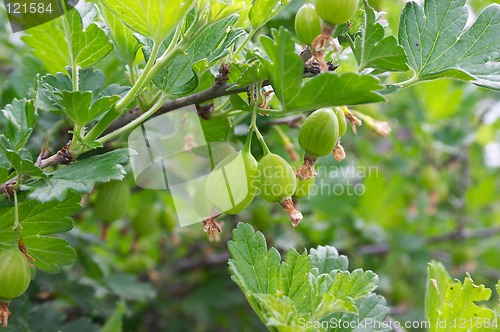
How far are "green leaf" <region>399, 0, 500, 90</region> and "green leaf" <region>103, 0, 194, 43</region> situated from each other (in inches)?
14.4

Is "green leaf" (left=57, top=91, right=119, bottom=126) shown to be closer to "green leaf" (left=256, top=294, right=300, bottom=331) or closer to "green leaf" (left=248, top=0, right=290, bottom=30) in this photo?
"green leaf" (left=248, top=0, right=290, bottom=30)

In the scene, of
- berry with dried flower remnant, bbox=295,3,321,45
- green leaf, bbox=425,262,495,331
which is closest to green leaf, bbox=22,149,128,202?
berry with dried flower remnant, bbox=295,3,321,45

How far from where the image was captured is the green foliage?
71cm

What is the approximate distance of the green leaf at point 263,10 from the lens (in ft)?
2.53

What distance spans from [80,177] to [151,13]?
25cm

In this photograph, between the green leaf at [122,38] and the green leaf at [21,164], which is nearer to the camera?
the green leaf at [21,164]

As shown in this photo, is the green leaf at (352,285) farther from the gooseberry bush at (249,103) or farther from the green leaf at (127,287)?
the green leaf at (127,287)

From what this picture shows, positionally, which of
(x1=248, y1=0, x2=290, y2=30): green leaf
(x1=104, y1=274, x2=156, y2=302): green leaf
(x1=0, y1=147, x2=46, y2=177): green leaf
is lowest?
(x1=104, y1=274, x2=156, y2=302): green leaf

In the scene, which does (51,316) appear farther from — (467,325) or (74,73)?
(467,325)

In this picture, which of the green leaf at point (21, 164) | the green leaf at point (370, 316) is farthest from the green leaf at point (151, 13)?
the green leaf at point (370, 316)

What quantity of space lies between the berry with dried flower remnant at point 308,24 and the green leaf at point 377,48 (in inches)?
3.0

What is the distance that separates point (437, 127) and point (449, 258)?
0.54 meters

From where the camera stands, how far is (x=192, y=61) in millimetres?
814

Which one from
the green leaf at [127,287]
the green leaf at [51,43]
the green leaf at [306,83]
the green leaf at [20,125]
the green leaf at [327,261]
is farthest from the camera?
the green leaf at [127,287]
